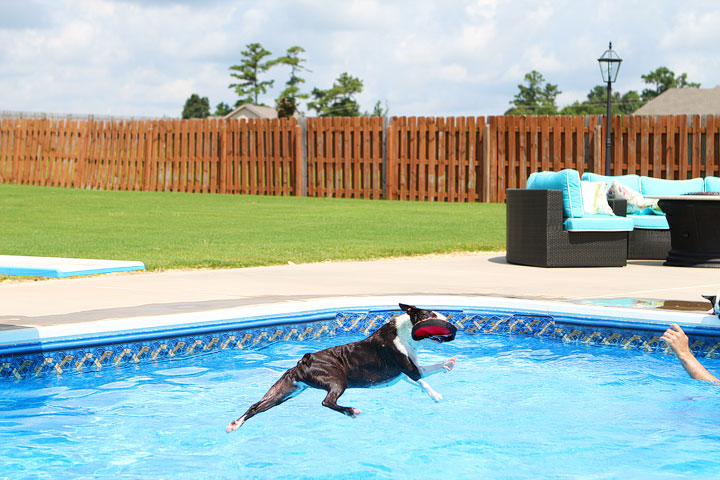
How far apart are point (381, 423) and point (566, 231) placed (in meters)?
5.25

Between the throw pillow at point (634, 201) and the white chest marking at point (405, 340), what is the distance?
23.5 feet

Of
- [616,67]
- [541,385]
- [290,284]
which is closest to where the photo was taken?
[541,385]

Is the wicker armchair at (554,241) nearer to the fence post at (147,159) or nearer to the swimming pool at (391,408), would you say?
the swimming pool at (391,408)

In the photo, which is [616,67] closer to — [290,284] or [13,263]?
[290,284]

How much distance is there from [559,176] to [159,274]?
423 cm

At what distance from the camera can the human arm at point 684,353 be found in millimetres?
4828

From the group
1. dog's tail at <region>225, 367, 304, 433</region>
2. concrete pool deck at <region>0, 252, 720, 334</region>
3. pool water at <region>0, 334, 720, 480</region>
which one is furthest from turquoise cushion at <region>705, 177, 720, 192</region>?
dog's tail at <region>225, 367, 304, 433</region>

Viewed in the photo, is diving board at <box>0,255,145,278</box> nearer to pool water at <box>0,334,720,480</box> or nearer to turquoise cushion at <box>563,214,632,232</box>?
pool water at <box>0,334,720,480</box>

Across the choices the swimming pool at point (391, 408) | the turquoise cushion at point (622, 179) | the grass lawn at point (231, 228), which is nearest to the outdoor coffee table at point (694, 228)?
the turquoise cushion at point (622, 179)

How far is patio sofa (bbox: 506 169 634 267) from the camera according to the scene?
9.31 m

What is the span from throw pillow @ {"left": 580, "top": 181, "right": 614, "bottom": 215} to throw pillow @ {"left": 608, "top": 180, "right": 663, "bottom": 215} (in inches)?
28.9

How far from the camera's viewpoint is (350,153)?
74.0ft

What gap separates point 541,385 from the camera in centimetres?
536

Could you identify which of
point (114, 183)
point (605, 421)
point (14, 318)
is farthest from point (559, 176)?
point (114, 183)
